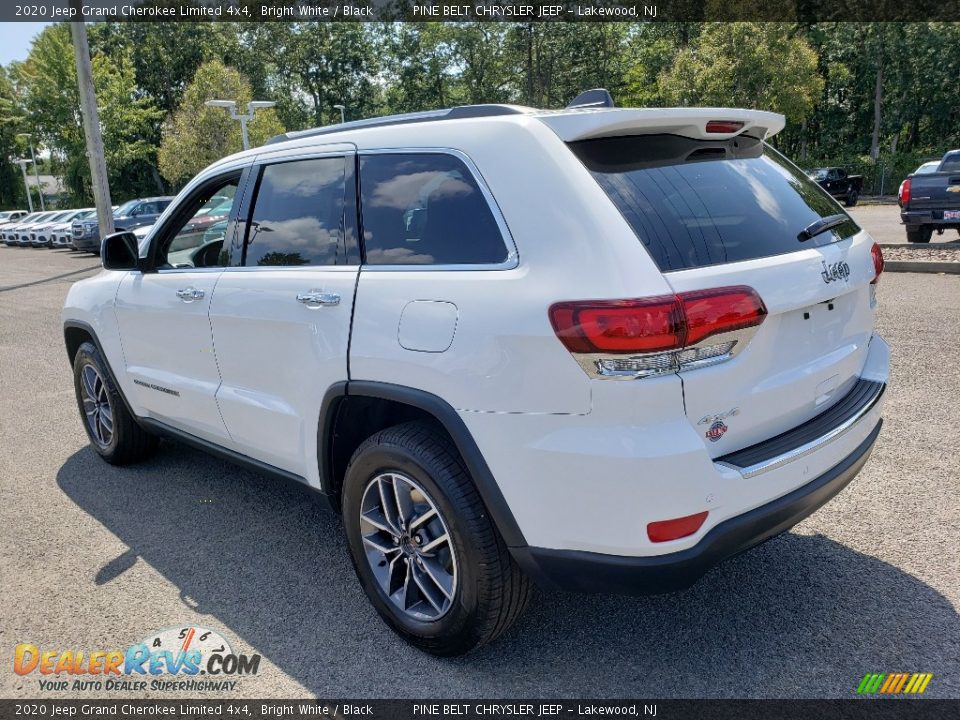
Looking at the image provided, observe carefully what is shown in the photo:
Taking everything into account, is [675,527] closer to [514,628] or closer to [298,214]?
[514,628]

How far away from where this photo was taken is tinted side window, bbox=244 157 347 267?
3188mm

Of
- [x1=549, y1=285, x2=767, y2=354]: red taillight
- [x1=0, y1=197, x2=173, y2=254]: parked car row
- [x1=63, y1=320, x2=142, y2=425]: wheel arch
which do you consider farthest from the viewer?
[x1=0, y1=197, x2=173, y2=254]: parked car row

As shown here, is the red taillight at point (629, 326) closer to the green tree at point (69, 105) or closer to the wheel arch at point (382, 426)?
the wheel arch at point (382, 426)

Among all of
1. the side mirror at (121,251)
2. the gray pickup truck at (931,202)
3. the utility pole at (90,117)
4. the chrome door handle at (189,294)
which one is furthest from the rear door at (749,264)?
the utility pole at (90,117)

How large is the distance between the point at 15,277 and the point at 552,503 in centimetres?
2096

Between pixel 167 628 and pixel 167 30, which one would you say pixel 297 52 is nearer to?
pixel 167 30

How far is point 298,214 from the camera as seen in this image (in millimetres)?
3357

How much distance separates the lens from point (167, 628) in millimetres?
3141

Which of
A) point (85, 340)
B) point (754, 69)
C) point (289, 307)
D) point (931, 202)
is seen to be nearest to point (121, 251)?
point (85, 340)

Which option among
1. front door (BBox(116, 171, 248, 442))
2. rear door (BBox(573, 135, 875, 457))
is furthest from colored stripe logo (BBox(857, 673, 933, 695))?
front door (BBox(116, 171, 248, 442))

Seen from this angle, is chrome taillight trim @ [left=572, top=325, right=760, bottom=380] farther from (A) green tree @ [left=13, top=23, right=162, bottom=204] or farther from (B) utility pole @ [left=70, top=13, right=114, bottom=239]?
(A) green tree @ [left=13, top=23, right=162, bottom=204]

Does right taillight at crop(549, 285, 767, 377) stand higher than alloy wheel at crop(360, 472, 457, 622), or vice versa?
right taillight at crop(549, 285, 767, 377)

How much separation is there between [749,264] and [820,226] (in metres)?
0.61

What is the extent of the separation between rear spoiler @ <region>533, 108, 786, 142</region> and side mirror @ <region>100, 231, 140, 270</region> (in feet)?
8.48
